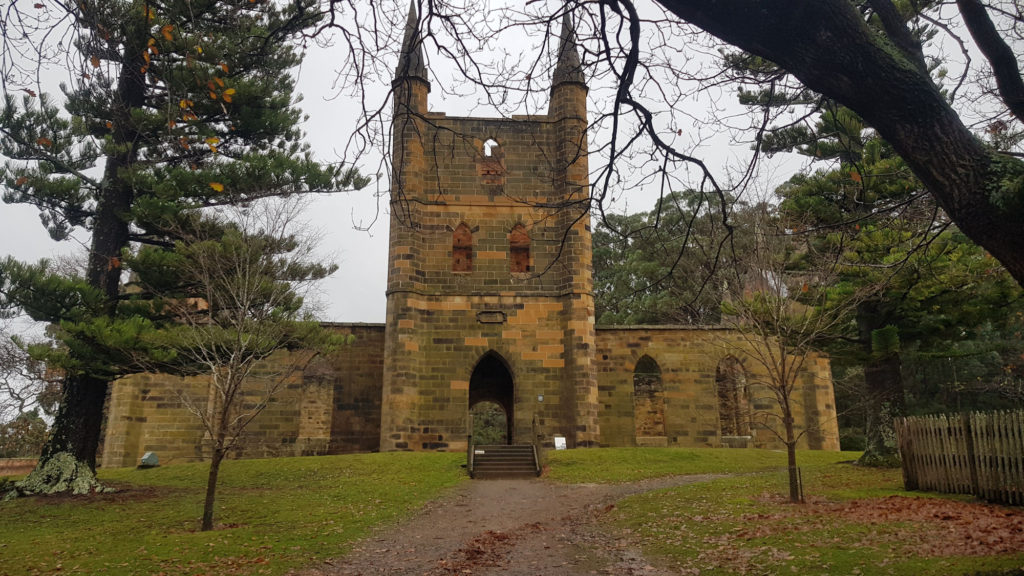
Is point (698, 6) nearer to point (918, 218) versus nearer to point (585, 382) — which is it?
point (918, 218)

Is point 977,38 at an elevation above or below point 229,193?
below

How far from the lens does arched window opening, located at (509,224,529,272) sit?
21.8 m

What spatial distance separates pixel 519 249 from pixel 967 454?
1403cm

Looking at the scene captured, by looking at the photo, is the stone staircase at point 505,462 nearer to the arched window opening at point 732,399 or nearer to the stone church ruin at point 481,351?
the stone church ruin at point 481,351

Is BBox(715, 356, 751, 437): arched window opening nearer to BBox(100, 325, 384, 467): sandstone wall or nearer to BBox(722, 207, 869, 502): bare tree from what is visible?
BBox(722, 207, 869, 502): bare tree

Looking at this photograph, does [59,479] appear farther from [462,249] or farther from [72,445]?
[462,249]

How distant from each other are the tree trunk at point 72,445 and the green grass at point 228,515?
60 cm

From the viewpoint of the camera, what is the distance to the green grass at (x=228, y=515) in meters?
7.89

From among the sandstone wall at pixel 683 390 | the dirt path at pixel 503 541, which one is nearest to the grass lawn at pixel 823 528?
the dirt path at pixel 503 541

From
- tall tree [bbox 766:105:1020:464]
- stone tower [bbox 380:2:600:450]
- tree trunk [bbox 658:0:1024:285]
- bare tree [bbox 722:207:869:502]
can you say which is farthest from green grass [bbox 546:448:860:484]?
tree trunk [bbox 658:0:1024:285]

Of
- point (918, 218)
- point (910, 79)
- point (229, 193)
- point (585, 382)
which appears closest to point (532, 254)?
point (585, 382)

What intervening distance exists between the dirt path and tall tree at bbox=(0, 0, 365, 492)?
679 centimetres

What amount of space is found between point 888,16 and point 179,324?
14.3 meters

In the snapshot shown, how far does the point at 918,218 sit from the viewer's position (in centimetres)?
808
